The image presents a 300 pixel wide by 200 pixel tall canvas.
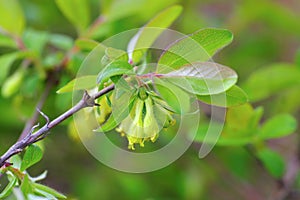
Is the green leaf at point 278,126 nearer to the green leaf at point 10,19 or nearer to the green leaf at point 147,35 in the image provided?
the green leaf at point 147,35

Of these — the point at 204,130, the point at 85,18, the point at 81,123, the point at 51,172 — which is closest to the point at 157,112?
the point at 81,123

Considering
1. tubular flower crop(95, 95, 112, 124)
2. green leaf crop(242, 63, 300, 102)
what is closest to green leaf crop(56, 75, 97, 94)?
tubular flower crop(95, 95, 112, 124)

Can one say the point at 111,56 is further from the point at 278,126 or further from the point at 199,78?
the point at 278,126

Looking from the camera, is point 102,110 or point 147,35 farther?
point 147,35

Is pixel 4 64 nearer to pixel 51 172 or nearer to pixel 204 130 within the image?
pixel 204 130

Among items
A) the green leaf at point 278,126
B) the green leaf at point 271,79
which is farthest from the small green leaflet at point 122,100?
the green leaf at point 271,79

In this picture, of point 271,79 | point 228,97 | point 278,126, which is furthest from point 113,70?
point 271,79
